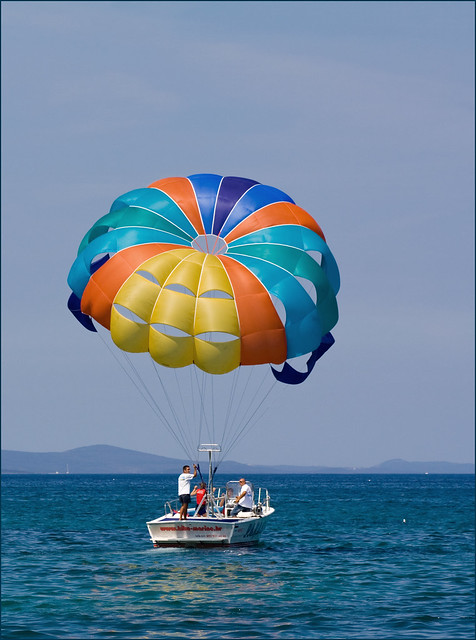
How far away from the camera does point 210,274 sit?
25.5 m

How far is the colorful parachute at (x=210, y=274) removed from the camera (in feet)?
83.0

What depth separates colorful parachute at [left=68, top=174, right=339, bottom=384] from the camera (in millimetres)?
25297

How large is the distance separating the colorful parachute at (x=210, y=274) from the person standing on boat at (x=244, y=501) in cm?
346

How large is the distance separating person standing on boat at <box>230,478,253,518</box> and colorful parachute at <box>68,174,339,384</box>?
346 centimetres

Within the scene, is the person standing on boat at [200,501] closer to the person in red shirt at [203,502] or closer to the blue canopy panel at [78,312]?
the person in red shirt at [203,502]

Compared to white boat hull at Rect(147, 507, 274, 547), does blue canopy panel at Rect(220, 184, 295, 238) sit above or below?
above

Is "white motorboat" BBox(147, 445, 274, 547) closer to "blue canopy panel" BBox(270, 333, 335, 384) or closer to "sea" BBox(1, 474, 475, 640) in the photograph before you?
"sea" BBox(1, 474, 475, 640)

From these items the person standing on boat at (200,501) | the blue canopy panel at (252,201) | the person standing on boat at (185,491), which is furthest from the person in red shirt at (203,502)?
the blue canopy panel at (252,201)

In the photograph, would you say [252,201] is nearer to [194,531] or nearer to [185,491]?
[185,491]

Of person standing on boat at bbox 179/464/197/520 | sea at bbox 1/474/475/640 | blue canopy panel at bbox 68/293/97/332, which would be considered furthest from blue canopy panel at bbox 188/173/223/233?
sea at bbox 1/474/475/640

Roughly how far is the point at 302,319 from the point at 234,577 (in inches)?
276

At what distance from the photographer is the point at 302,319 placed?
2588 cm

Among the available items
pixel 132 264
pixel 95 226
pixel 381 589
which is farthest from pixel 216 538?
pixel 95 226

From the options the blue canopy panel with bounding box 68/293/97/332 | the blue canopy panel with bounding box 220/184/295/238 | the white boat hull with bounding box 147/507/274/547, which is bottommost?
the white boat hull with bounding box 147/507/274/547
